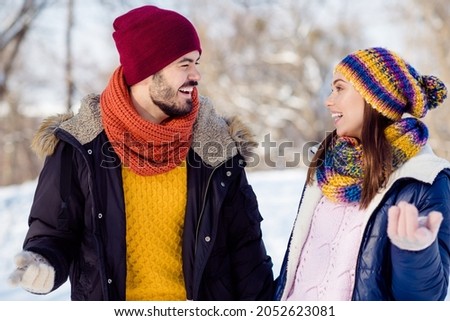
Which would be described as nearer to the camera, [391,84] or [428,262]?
[428,262]

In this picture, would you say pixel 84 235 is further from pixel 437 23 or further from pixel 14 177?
pixel 14 177

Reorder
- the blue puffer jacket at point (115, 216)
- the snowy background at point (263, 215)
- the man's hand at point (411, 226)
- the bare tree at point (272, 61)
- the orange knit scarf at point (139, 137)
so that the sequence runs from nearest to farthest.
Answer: the man's hand at point (411, 226) → the blue puffer jacket at point (115, 216) → the orange knit scarf at point (139, 137) → the snowy background at point (263, 215) → the bare tree at point (272, 61)

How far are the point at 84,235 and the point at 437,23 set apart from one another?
56.0 feet

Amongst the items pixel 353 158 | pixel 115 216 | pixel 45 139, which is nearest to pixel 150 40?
pixel 45 139

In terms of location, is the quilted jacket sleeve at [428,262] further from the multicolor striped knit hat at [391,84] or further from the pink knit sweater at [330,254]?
the multicolor striped knit hat at [391,84]

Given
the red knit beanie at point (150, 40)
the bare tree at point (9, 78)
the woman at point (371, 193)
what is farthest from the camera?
the bare tree at point (9, 78)

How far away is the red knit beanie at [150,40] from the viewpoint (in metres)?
2.62

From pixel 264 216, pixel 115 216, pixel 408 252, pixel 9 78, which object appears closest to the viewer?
pixel 408 252

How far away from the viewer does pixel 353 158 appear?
2.33 m

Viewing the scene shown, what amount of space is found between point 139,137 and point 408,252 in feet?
4.13

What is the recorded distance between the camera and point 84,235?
8.15 feet

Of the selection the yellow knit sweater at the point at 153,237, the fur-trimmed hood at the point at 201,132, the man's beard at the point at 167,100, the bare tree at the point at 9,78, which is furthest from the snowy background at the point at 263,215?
the bare tree at the point at 9,78

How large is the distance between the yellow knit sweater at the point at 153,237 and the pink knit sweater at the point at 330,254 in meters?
0.54

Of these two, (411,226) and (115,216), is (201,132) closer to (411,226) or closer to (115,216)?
(115,216)
